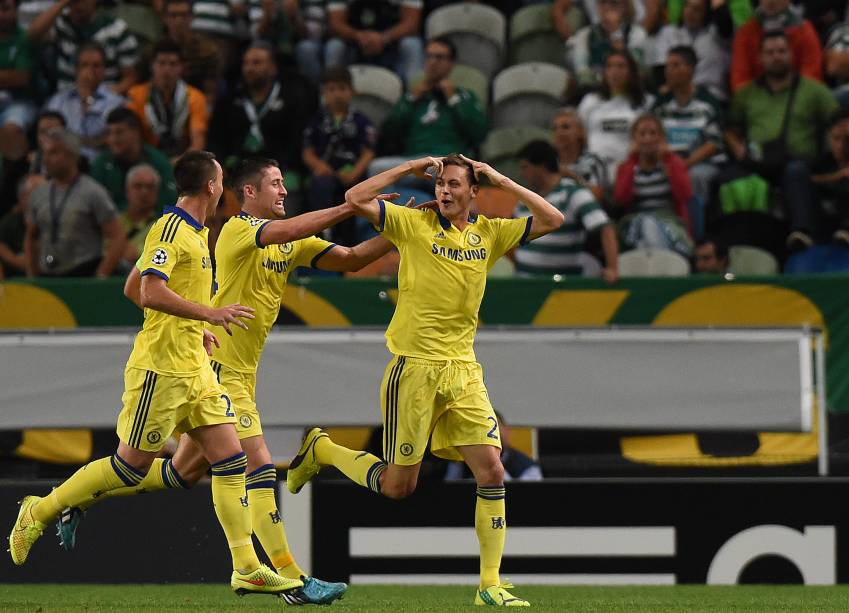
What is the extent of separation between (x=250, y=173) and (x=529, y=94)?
21.5 feet

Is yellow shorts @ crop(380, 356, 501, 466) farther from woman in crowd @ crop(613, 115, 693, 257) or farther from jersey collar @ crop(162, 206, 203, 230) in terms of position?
woman in crowd @ crop(613, 115, 693, 257)

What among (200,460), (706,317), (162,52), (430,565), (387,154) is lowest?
(430,565)

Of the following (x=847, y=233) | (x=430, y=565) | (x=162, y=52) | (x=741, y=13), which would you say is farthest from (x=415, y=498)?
(x=741, y=13)

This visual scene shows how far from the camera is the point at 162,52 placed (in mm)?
13594

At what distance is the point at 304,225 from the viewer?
24.9 feet

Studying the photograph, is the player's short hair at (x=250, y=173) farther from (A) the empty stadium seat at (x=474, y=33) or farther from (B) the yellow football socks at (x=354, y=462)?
(A) the empty stadium seat at (x=474, y=33)

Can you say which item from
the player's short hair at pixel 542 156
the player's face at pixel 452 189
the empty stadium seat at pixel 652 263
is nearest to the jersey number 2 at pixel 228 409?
the player's face at pixel 452 189

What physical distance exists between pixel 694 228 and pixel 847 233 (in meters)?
1.32

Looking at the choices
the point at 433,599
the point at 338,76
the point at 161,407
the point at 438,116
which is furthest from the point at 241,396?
the point at 438,116

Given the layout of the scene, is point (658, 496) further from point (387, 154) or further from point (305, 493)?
point (387, 154)

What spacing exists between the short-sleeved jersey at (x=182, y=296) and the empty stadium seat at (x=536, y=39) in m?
7.79

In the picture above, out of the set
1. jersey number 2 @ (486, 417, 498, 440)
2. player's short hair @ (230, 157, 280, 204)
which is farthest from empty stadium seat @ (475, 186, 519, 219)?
jersey number 2 @ (486, 417, 498, 440)

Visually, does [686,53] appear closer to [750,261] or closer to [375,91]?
[750,261]

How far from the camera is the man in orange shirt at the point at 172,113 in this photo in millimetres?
13609
